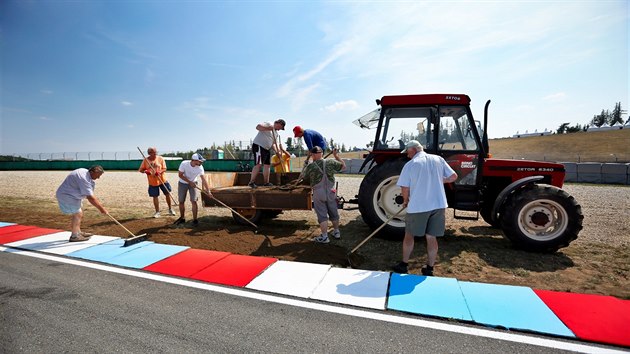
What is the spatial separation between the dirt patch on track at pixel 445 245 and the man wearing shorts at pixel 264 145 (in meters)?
1.22

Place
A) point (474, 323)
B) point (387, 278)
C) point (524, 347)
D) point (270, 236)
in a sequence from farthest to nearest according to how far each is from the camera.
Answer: point (270, 236) < point (387, 278) < point (474, 323) < point (524, 347)

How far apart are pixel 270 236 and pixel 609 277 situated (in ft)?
16.9

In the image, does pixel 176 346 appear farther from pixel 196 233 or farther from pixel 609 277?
pixel 609 277

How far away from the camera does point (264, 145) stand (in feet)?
21.6

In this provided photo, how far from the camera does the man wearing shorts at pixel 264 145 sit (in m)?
6.53

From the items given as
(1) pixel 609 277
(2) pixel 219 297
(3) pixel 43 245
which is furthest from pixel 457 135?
(3) pixel 43 245

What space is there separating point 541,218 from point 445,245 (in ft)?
4.88

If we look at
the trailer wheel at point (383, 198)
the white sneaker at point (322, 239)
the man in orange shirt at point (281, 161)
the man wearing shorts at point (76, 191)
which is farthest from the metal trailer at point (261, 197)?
the man wearing shorts at point (76, 191)

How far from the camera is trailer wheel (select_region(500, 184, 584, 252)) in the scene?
4.39m

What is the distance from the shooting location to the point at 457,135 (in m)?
5.26

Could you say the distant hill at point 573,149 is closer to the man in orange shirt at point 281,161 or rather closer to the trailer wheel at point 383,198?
the man in orange shirt at point 281,161

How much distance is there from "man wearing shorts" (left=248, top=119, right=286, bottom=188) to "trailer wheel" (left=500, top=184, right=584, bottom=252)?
15.3 ft

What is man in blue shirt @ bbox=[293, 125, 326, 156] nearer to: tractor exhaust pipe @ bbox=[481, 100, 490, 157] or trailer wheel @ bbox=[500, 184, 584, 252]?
tractor exhaust pipe @ bbox=[481, 100, 490, 157]

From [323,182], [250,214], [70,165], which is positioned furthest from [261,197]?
[70,165]
